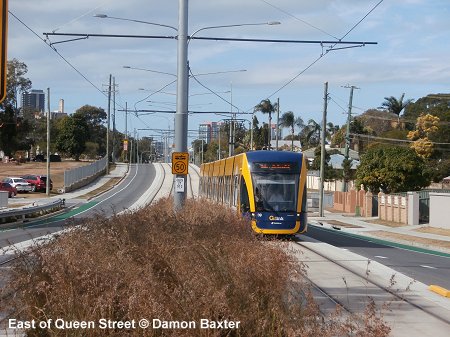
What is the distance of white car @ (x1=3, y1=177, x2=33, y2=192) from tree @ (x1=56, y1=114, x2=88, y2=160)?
190ft

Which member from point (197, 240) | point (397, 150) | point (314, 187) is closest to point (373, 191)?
point (397, 150)

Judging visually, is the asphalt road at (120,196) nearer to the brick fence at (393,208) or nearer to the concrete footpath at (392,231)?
the concrete footpath at (392,231)

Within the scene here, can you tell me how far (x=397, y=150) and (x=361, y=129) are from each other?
46.3 m

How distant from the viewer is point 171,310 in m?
6.61

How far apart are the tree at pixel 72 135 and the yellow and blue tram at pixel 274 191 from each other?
327 feet

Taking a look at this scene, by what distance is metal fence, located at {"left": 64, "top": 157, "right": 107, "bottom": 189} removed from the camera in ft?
231

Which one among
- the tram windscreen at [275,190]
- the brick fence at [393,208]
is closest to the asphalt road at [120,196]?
the tram windscreen at [275,190]

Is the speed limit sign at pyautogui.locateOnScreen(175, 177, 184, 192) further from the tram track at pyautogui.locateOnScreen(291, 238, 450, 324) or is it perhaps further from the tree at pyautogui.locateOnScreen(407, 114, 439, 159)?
the tree at pyautogui.locateOnScreen(407, 114, 439, 159)

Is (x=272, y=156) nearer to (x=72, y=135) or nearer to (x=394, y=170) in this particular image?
(x=394, y=170)

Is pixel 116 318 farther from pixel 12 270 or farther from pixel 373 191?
pixel 373 191

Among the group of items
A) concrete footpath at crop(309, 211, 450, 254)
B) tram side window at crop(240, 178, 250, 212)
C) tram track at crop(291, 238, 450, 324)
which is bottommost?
concrete footpath at crop(309, 211, 450, 254)

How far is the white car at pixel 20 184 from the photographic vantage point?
206 ft

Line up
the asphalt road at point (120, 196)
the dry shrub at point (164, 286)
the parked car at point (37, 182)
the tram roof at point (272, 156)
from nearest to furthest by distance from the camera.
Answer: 1. the dry shrub at point (164, 286)
2. the tram roof at point (272, 156)
3. the asphalt road at point (120, 196)
4. the parked car at point (37, 182)

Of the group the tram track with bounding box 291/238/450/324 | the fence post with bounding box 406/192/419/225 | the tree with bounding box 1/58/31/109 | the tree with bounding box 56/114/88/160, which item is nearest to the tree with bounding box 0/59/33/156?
the tree with bounding box 1/58/31/109
